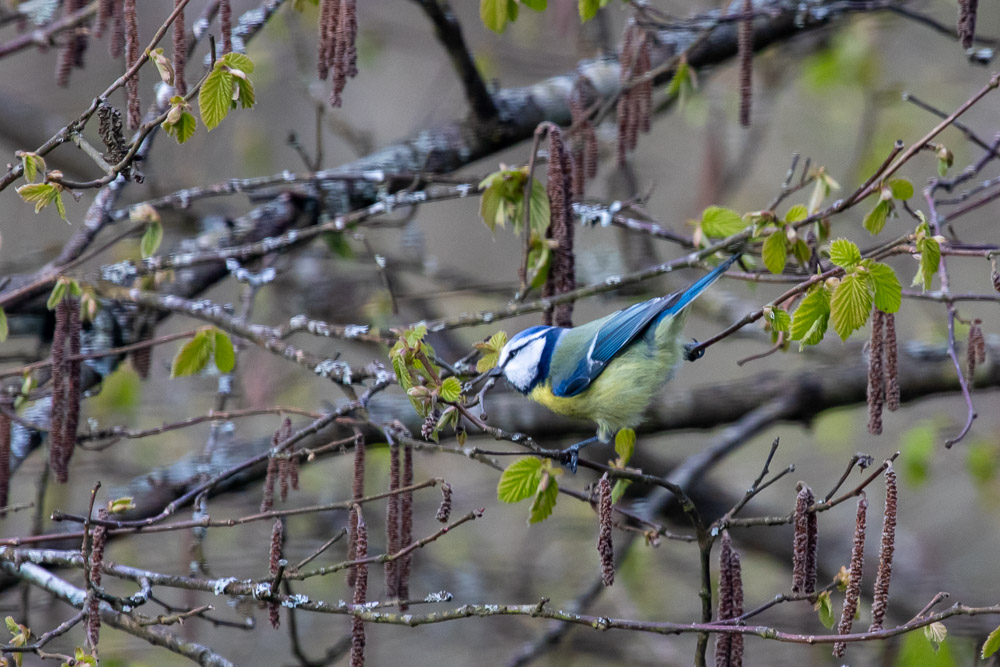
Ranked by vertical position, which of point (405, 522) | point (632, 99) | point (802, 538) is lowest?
point (802, 538)

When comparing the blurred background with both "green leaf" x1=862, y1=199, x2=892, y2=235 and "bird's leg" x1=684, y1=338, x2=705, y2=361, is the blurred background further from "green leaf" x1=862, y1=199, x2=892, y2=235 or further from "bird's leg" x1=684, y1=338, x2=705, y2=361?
"green leaf" x1=862, y1=199, x2=892, y2=235

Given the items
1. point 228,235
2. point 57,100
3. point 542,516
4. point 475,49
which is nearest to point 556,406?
point 542,516

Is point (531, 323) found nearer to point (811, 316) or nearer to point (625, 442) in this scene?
point (625, 442)

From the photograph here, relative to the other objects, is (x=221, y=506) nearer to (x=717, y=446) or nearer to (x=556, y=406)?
(x=556, y=406)

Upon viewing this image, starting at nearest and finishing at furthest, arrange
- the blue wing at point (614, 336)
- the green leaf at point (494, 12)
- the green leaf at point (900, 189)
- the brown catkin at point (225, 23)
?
1. the brown catkin at point (225, 23)
2. the green leaf at point (900, 189)
3. the green leaf at point (494, 12)
4. the blue wing at point (614, 336)

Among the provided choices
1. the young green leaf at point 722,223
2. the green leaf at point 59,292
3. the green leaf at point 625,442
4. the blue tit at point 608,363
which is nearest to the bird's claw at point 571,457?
the green leaf at point 625,442

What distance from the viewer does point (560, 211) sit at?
2.27 m

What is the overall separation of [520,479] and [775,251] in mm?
778

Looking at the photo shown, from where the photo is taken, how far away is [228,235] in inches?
130

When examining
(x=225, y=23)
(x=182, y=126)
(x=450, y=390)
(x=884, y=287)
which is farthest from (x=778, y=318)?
(x=225, y=23)

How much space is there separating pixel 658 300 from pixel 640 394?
29cm

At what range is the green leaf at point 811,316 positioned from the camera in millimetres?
1704

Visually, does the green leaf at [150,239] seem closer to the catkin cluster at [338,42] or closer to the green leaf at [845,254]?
the catkin cluster at [338,42]

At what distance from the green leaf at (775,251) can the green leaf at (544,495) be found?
0.70m
